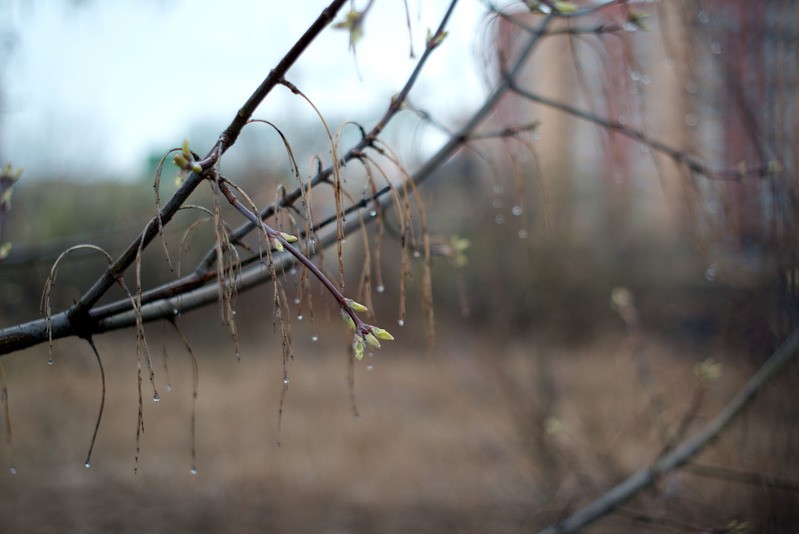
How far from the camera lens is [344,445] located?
23.3 feet

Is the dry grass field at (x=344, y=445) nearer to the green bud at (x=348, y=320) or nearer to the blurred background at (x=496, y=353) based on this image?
the blurred background at (x=496, y=353)

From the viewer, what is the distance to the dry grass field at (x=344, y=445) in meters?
5.30

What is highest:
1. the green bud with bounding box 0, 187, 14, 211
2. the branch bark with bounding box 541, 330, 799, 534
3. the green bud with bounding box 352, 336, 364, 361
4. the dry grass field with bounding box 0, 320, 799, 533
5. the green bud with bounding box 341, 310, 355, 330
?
the green bud with bounding box 0, 187, 14, 211

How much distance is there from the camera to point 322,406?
806 centimetres

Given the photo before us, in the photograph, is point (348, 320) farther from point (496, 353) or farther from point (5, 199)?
point (496, 353)

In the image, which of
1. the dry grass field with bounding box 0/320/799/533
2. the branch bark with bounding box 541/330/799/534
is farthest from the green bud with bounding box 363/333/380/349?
the dry grass field with bounding box 0/320/799/533

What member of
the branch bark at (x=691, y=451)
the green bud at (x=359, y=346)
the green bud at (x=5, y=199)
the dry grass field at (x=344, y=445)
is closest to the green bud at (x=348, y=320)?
the green bud at (x=359, y=346)

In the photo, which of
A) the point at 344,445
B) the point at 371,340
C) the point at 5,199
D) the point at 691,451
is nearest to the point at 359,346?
the point at 371,340

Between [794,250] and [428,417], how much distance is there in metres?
6.00

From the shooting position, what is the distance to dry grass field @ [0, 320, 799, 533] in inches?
209

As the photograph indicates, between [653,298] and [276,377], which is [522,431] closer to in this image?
[276,377]

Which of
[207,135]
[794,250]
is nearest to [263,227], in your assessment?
[794,250]

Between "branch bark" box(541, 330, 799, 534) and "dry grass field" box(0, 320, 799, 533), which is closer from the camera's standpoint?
"branch bark" box(541, 330, 799, 534)

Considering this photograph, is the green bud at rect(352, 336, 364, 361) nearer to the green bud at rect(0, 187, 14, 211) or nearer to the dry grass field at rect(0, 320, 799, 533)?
the green bud at rect(0, 187, 14, 211)
